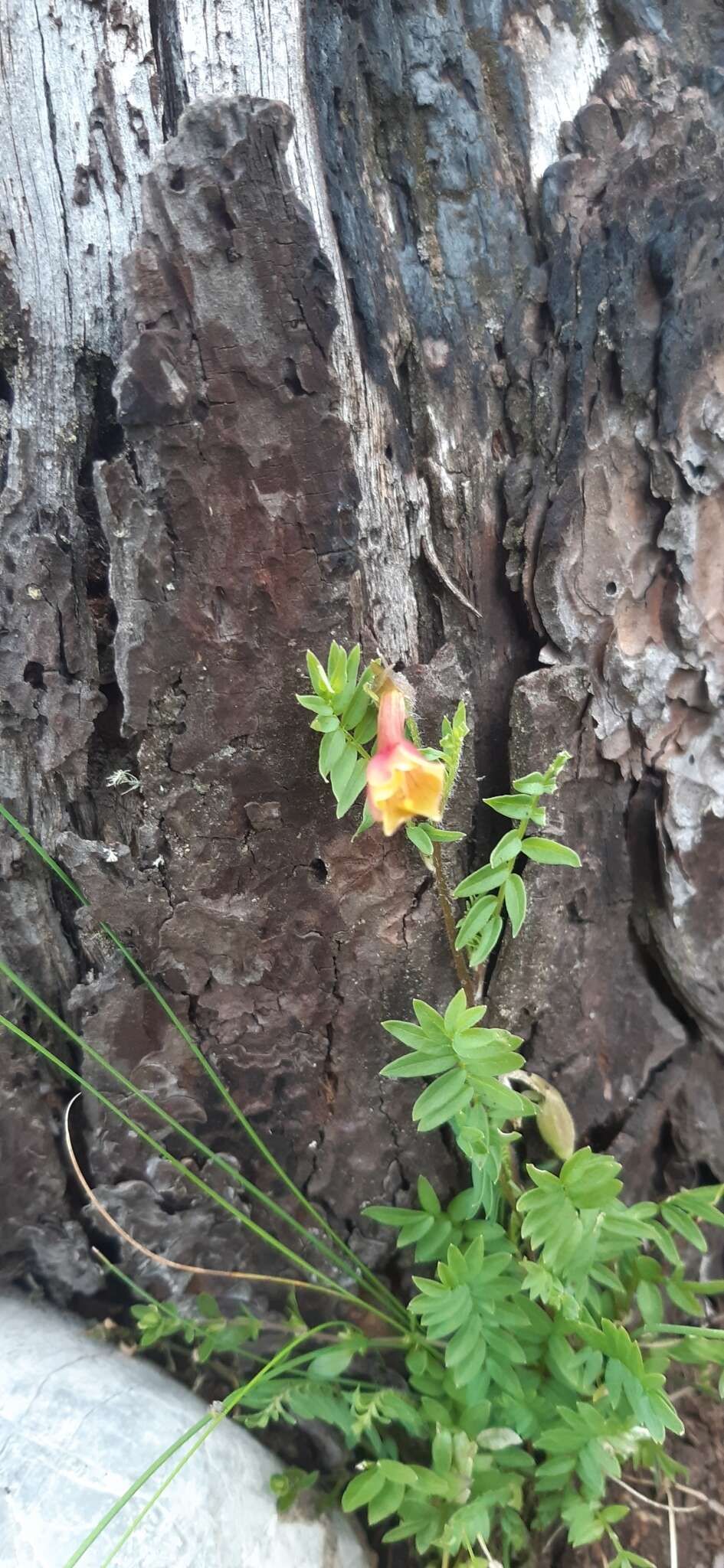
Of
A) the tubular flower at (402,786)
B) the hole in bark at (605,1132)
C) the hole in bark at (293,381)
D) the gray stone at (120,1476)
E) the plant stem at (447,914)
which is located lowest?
the gray stone at (120,1476)

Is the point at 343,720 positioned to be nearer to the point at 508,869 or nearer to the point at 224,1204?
the point at 508,869

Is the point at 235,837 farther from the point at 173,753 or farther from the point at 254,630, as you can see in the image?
the point at 254,630

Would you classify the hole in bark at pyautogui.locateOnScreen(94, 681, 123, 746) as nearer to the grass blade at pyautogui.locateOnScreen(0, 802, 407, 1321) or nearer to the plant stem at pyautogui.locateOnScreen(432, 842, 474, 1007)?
the grass blade at pyautogui.locateOnScreen(0, 802, 407, 1321)

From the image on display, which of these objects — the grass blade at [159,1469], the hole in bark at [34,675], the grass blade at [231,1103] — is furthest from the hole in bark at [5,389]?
the grass blade at [159,1469]

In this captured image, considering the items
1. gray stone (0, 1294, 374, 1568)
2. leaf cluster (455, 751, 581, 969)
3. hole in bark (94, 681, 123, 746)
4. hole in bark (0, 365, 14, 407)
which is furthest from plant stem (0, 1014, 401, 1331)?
hole in bark (0, 365, 14, 407)

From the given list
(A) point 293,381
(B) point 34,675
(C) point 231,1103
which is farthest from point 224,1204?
(A) point 293,381

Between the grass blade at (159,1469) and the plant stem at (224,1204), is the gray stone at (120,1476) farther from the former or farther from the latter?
the plant stem at (224,1204)

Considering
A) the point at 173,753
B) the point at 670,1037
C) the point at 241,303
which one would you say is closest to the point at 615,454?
the point at 241,303

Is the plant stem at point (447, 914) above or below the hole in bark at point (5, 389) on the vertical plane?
below
